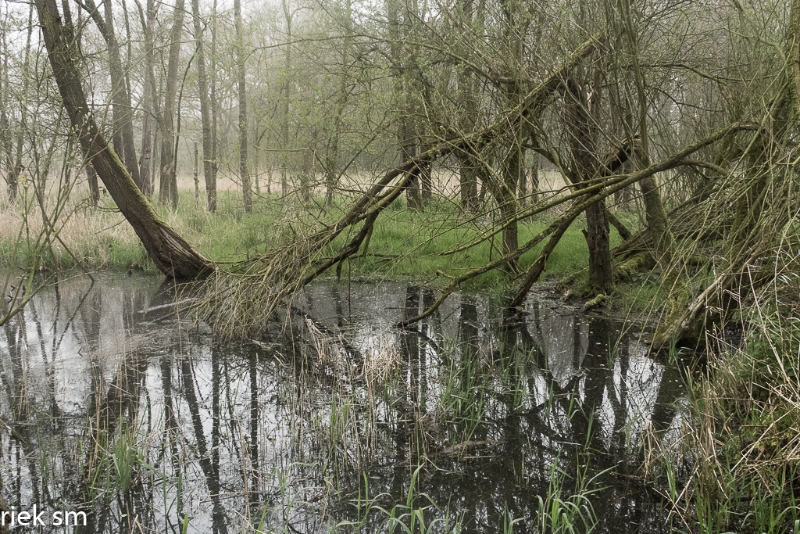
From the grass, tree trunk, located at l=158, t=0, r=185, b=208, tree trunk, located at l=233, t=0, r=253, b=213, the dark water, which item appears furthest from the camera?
tree trunk, located at l=158, t=0, r=185, b=208

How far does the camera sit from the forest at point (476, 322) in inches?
157

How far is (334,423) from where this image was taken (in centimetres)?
471

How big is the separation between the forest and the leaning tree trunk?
41 mm

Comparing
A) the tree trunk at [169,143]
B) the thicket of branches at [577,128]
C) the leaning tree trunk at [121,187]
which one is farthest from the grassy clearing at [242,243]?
the tree trunk at [169,143]

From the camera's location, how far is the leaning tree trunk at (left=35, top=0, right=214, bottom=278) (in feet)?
28.5

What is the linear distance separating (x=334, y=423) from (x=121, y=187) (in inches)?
269

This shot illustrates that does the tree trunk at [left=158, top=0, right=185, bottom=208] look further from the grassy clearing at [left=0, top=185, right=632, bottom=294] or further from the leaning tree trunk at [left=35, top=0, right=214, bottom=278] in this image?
the leaning tree trunk at [left=35, top=0, right=214, bottom=278]

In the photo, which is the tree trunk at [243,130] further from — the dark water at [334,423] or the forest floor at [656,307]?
the dark water at [334,423]

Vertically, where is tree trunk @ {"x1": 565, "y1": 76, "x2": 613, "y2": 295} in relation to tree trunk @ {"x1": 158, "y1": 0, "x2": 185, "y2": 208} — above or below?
below

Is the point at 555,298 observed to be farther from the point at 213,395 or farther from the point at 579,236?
the point at 213,395

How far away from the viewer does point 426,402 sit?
5.59 metres

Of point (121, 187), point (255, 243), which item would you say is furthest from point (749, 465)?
point (255, 243)

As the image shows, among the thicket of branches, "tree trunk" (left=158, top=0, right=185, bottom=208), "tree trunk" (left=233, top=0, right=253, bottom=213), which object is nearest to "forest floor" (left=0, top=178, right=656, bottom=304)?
the thicket of branches

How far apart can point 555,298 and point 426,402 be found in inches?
165
